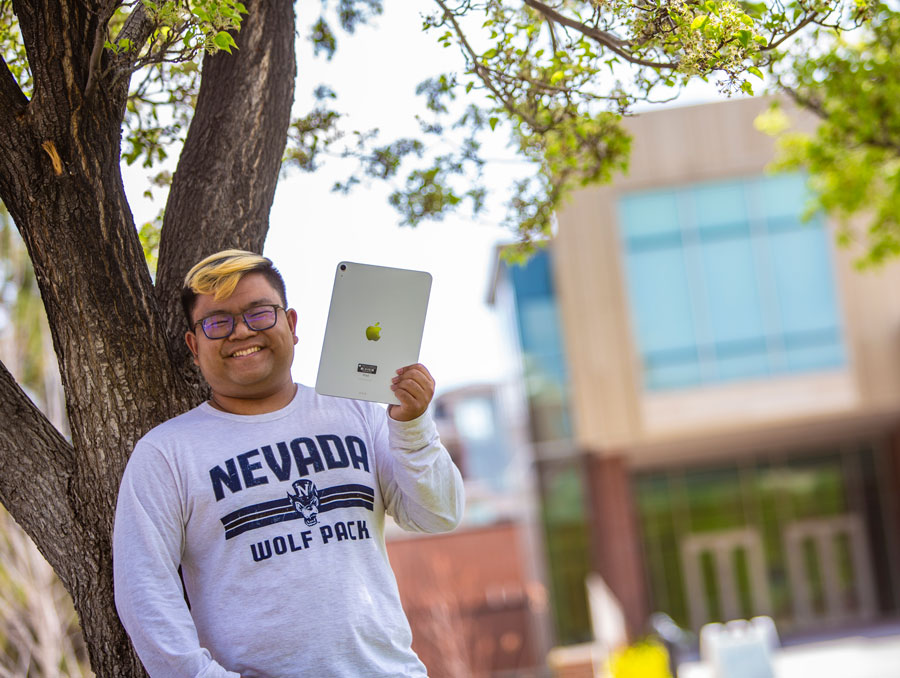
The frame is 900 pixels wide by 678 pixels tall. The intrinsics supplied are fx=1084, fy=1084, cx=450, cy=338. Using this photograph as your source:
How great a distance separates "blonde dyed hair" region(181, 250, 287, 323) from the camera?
3.09 m

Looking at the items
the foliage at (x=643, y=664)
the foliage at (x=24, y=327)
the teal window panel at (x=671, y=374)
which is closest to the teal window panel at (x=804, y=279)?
the teal window panel at (x=671, y=374)

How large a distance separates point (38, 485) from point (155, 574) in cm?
87

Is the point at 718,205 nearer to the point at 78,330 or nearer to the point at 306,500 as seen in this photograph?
the point at 78,330

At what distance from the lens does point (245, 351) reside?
3.08 metres

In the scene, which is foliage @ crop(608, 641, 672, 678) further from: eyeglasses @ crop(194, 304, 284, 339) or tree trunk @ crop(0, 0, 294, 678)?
eyeglasses @ crop(194, 304, 284, 339)

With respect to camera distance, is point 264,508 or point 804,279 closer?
point 264,508

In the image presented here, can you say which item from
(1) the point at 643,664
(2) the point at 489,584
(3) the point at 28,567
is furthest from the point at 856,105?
(2) the point at 489,584

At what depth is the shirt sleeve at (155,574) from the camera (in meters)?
2.70

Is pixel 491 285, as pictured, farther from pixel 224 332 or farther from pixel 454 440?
pixel 224 332

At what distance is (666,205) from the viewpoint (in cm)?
2397

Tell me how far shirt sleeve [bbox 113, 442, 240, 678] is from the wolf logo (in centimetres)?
30

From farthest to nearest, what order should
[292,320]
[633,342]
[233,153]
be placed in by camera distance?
[633,342]
[233,153]
[292,320]

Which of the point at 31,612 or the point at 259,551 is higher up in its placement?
the point at 259,551

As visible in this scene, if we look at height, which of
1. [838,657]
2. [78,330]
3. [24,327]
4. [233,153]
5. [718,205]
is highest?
[718,205]
